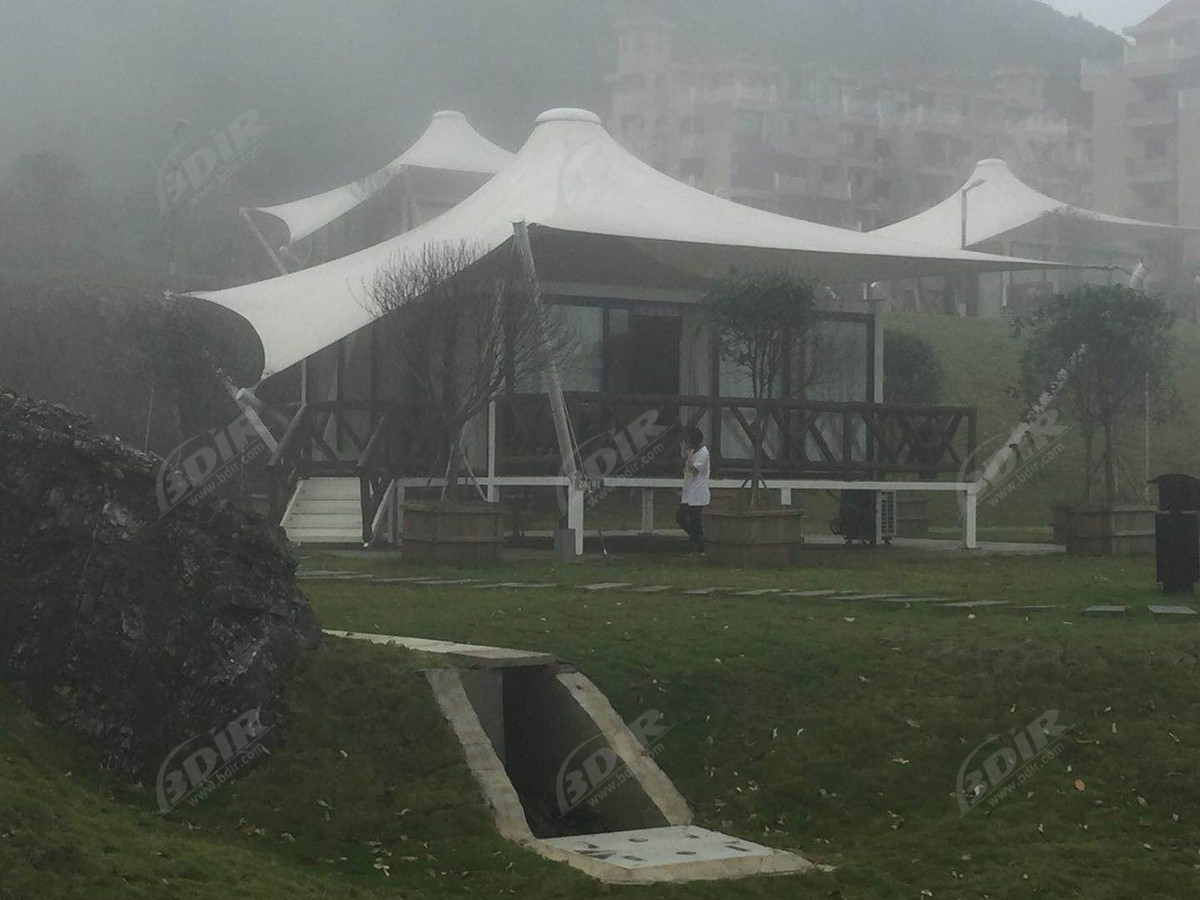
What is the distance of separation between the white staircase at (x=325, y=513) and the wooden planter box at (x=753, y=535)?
5.33m

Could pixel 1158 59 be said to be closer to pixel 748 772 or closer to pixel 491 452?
pixel 491 452

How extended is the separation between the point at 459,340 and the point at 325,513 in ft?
13.5

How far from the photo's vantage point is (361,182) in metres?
38.8

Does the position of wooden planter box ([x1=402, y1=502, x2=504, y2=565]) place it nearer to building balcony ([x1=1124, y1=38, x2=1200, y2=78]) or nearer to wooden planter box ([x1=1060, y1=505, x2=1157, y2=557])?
wooden planter box ([x1=1060, y1=505, x2=1157, y2=557])

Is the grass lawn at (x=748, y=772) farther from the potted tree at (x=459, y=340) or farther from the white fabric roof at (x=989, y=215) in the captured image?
the white fabric roof at (x=989, y=215)

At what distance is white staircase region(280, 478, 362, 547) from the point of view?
2062 cm

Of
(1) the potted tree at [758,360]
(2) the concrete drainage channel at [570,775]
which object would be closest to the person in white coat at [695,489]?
(1) the potted tree at [758,360]

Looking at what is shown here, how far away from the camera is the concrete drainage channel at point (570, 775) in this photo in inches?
310

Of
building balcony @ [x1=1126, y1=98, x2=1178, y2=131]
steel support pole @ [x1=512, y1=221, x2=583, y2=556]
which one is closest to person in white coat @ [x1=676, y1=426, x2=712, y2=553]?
steel support pole @ [x1=512, y1=221, x2=583, y2=556]

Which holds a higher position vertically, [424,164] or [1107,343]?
[424,164]

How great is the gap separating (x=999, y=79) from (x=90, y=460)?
108338 millimetres

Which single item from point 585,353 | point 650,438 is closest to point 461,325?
point 650,438

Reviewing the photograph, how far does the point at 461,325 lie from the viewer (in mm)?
17594

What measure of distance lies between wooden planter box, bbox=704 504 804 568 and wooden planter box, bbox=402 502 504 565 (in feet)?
6.83
